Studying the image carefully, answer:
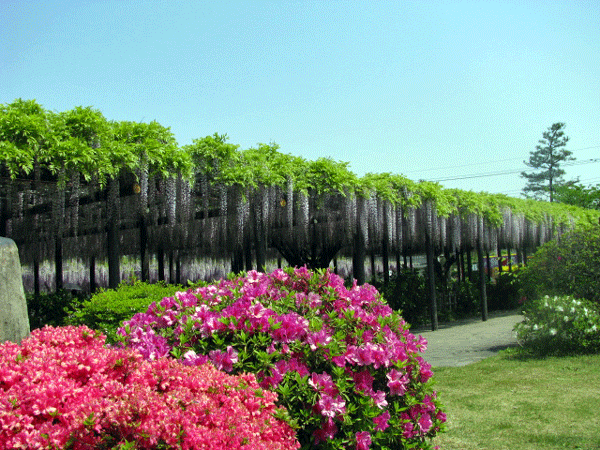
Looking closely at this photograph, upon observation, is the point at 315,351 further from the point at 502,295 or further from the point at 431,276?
the point at 502,295

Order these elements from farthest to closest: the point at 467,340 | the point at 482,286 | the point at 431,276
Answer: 1. the point at 482,286
2. the point at 431,276
3. the point at 467,340

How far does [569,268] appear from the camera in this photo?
9531mm

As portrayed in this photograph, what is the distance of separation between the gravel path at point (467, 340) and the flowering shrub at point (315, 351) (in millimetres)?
5199

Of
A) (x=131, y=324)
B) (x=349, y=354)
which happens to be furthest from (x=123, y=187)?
(x=349, y=354)

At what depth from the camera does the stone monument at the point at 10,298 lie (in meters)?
3.15

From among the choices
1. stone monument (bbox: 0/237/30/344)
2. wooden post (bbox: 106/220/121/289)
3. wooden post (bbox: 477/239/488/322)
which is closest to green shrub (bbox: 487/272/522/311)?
wooden post (bbox: 477/239/488/322)

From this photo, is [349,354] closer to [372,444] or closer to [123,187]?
[372,444]

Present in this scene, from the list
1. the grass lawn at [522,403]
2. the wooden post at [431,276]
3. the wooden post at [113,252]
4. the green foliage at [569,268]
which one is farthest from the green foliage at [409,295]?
→ the wooden post at [113,252]

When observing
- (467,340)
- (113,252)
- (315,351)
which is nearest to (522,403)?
(315,351)

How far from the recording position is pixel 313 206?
11305 millimetres

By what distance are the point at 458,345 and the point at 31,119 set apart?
337 inches

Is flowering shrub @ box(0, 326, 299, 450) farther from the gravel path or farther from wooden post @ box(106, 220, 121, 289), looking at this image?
the gravel path

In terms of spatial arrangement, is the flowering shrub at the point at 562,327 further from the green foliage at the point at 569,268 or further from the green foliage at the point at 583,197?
the green foliage at the point at 583,197

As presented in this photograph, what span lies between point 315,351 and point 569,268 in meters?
7.75
